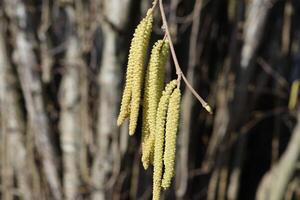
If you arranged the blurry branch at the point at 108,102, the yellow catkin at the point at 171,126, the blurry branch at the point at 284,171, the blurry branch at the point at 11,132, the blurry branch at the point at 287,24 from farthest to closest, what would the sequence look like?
the blurry branch at the point at 287,24
the blurry branch at the point at 11,132
the blurry branch at the point at 284,171
the blurry branch at the point at 108,102
the yellow catkin at the point at 171,126

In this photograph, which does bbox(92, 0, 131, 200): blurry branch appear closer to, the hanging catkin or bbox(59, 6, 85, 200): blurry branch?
bbox(59, 6, 85, 200): blurry branch

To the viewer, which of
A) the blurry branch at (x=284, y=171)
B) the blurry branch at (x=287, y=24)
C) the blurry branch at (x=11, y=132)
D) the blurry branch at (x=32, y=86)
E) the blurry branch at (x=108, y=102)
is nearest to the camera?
the blurry branch at (x=108, y=102)

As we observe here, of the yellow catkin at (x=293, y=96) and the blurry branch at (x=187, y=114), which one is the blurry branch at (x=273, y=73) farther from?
the blurry branch at (x=187, y=114)

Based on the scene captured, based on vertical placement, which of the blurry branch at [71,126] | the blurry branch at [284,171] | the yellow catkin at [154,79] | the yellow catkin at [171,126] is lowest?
the blurry branch at [284,171]

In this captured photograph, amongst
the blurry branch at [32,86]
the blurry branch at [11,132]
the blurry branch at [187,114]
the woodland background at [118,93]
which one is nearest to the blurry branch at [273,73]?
the woodland background at [118,93]

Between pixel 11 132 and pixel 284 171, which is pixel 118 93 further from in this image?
pixel 284 171

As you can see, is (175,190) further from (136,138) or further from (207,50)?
(207,50)

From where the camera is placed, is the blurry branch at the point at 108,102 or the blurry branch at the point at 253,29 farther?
the blurry branch at the point at 253,29

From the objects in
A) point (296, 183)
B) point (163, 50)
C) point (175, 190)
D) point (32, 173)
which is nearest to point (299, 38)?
point (296, 183)

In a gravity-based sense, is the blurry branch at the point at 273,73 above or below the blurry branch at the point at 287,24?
below
